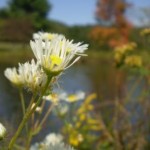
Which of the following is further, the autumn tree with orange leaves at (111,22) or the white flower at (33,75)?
the autumn tree with orange leaves at (111,22)

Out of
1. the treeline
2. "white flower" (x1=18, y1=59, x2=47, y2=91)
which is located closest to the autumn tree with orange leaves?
the treeline

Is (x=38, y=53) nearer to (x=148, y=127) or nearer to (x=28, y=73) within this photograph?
(x=28, y=73)

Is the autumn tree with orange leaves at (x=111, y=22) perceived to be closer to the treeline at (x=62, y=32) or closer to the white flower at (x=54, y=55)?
the treeline at (x=62, y=32)

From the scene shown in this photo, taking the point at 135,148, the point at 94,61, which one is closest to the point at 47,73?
the point at 135,148

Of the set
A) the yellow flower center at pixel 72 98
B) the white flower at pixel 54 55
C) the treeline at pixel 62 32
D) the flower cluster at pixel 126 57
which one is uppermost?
the treeline at pixel 62 32

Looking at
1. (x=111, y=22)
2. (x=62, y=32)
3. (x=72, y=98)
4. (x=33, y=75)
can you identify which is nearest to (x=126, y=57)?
(x=72, y=98)

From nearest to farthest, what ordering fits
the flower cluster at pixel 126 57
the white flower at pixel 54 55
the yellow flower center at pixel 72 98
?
the white flower at pixel 54 55, the yellow flower center at pixel 72 98, the flower cluster at pixel 126 57

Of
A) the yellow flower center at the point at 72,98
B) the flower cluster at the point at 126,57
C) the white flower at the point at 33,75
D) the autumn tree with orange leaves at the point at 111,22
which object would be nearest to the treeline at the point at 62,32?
the autumn tree with orange leaves at the point at 111,22
